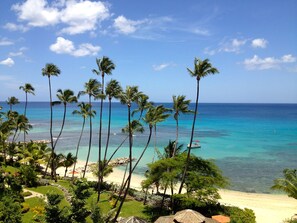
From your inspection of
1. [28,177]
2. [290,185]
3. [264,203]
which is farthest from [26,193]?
[264,203]

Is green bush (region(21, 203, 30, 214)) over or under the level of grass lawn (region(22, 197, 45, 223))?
over

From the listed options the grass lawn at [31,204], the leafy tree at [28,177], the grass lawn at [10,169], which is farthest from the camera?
the grass lawn at [10,169]

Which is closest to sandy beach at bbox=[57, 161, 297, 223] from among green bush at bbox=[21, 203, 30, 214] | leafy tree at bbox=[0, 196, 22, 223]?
green bush at bbox=[21, 203, 30, 214]

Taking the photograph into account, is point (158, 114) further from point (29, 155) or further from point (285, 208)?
point (29, 155)

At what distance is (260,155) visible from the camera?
231ft

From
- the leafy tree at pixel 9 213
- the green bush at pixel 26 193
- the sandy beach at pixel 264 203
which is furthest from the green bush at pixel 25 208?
the sandy beach at pixel 264 203

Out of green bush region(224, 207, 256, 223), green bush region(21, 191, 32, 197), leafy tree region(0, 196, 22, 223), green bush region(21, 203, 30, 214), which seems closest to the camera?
leafy tree region(0, 196, 22, 223)

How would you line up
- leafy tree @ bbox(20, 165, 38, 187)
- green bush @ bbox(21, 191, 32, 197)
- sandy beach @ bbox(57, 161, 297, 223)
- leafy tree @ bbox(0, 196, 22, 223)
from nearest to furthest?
leafy tree @ bbox(0, 196, 22, 223)
sandy beach @ bbox(57, 161, 297, 223)
green bush @ bbox(21, 191, 32, 197)
leafy tree @ bbox(20, 165, 38, 187)

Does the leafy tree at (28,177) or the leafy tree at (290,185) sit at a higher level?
the leafy tree at (290,185)

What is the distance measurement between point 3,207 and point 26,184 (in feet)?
57.9

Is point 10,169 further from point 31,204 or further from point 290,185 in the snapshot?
point 290,185

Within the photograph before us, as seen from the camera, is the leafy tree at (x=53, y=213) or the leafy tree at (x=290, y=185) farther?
the leafy tree at (x=290, y=185)

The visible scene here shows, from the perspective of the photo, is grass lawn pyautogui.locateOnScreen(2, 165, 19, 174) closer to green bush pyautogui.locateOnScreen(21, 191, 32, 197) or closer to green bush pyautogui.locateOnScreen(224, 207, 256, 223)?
green bush pyautogui.locateOnScreen(21, 191, 32, 197)

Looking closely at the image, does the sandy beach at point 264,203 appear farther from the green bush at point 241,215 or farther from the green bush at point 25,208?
the green bush at point 25,208
